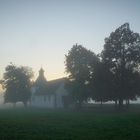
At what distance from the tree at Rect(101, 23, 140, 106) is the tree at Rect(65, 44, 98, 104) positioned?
7493mm

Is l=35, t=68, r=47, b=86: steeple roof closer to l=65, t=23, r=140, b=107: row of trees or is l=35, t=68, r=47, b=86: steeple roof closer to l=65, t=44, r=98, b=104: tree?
l=65, t=44, r=98, b=104: tree

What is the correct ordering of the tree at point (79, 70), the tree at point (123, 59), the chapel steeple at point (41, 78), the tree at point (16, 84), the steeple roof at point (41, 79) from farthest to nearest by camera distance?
the chapel steeple at point (41, 78)
the steeple roof at point (41, 79)
the tree at point (16, 84)
the tree at point (79, 70)
the tree at point (123, 59)

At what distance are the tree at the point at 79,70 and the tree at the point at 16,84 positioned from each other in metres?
26.7

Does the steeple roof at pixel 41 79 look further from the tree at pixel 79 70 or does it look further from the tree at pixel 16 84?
the tree at pixel 79 70

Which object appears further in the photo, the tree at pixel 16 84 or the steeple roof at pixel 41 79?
the steeple roof at pixel 41 79

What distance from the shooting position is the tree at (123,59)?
5478 centimetres

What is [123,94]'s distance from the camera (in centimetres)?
5506

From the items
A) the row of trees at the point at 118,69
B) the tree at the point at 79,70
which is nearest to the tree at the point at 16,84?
the tree at the point at 79,70

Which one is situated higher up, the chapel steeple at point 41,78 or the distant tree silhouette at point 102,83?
the chapel steeple at point 41,78

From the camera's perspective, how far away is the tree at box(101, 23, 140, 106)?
54.8 m

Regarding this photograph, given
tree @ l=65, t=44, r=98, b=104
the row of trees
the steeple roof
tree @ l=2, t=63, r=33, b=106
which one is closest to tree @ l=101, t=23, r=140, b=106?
the row of trees

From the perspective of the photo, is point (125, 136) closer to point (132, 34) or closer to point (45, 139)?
point (45, 139)

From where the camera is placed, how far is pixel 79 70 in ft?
213

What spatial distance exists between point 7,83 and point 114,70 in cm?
4620
